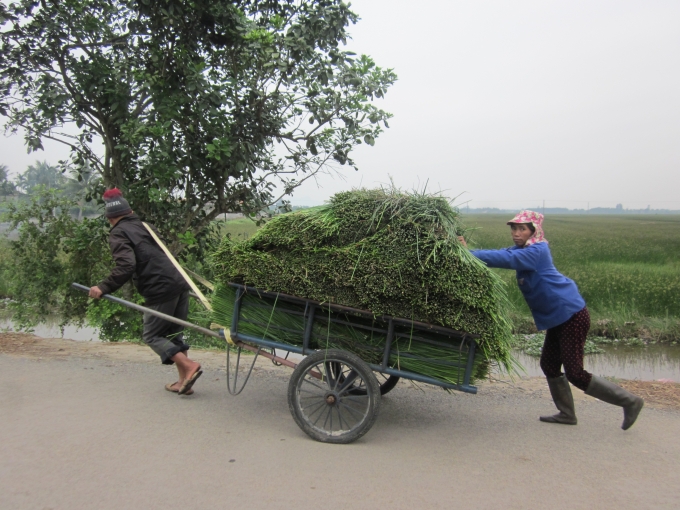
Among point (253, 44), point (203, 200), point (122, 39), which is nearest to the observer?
point (253, 44)

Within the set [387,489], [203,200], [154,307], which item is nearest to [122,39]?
[203,200]

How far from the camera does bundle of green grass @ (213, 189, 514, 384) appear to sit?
376 cm

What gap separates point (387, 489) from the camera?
3.38m

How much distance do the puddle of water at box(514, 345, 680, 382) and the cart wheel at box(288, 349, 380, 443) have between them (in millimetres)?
4265

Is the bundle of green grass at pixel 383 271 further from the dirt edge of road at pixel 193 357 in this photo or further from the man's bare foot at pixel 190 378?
the dirt edge of road at pixel 193 357

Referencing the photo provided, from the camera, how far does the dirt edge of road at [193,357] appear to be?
5.44 metres

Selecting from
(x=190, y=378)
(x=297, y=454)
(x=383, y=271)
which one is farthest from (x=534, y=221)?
(x=190, y=378)

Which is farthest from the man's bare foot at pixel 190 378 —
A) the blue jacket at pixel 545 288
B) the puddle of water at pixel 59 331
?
the puddle of water at pixel 59 331

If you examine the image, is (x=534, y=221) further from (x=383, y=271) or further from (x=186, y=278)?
(x=186, y=278)

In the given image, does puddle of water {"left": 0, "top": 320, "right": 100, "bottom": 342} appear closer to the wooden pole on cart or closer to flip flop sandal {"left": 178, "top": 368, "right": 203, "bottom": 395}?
flip flop sandal {"left": 178, "top": 368, "right": 203, "bottom": 395}

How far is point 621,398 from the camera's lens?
4.36 metres

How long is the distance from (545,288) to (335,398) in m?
1.78

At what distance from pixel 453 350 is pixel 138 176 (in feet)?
19.1

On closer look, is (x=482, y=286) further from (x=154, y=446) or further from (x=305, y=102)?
(x=305, y=102)
